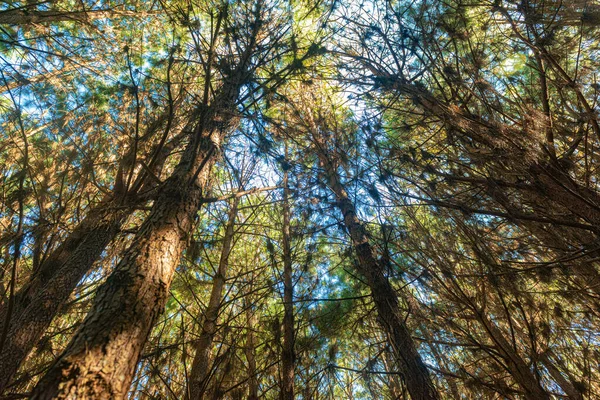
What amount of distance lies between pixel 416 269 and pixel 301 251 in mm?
1741

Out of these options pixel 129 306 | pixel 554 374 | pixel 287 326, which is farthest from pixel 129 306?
pixel 554 374

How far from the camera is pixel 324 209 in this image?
4559 millimetres

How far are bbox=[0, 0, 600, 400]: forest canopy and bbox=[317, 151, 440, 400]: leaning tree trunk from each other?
3 cm

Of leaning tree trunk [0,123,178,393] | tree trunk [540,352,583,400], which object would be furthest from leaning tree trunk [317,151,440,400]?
leaning tree trunk [0,123,178,393]

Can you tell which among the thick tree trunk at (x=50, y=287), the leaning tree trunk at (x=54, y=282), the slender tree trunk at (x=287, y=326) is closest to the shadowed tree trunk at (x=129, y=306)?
the leaning tree trunk at (x=54, y=282)

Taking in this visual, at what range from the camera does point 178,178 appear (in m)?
2.57

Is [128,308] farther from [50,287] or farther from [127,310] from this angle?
[50,287]

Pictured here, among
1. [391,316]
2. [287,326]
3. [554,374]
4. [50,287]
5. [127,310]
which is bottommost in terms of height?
[554,374]

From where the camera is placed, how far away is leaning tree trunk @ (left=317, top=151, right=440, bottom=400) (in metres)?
2.80

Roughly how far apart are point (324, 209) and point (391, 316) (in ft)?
5.69

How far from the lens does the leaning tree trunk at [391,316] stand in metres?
2.80

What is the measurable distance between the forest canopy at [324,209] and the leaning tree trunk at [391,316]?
3cm

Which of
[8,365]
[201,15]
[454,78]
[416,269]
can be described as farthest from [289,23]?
[8,365]

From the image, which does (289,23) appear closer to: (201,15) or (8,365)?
(201,15)
